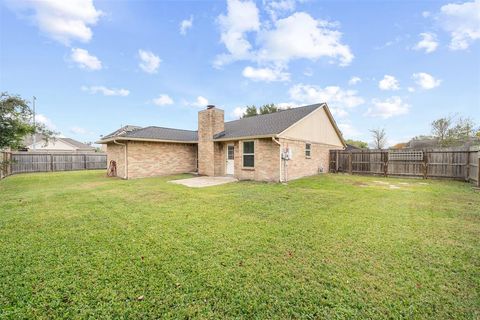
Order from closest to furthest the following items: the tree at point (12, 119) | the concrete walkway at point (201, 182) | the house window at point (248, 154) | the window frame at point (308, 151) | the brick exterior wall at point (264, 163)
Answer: the tree at point (12, 119) → the concrete walkway at point (201, 182) → the brick exterior wall at point (264, 163) → the house window at point (248, 154) → the window frame at point (308, 151)

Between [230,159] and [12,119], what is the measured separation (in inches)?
417

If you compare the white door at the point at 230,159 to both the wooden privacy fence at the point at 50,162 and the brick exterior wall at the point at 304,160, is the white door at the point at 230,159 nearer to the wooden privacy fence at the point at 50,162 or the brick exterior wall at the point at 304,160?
the brick exterior wall at the point at 304,160

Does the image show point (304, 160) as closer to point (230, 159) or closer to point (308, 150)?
point (308, 150)

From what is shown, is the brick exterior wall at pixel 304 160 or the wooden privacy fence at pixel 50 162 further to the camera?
the wooden privacy fence at pixel 50 162

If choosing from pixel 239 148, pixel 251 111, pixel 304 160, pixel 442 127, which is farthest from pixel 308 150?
pixel 442 127

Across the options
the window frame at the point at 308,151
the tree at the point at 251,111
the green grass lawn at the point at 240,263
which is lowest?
the green grass lawn at the point at 240,263

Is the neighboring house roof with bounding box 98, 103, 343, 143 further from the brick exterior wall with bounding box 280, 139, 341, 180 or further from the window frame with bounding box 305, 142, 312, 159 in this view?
the window frame with bounding box 305, 142, 312, 159

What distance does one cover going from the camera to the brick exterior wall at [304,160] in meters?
11.3

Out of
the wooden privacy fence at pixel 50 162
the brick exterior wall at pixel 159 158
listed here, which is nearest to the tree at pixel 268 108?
the brick exterior wall at pixel 159 158

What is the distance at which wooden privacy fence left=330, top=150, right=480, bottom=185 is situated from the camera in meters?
10.7

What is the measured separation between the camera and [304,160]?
41.4ft

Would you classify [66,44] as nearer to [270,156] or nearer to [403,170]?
[270,156]

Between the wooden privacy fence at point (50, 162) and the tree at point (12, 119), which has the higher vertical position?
the tree at point (12, 119)

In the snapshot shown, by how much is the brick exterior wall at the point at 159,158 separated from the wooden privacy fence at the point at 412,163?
10.5 meters
